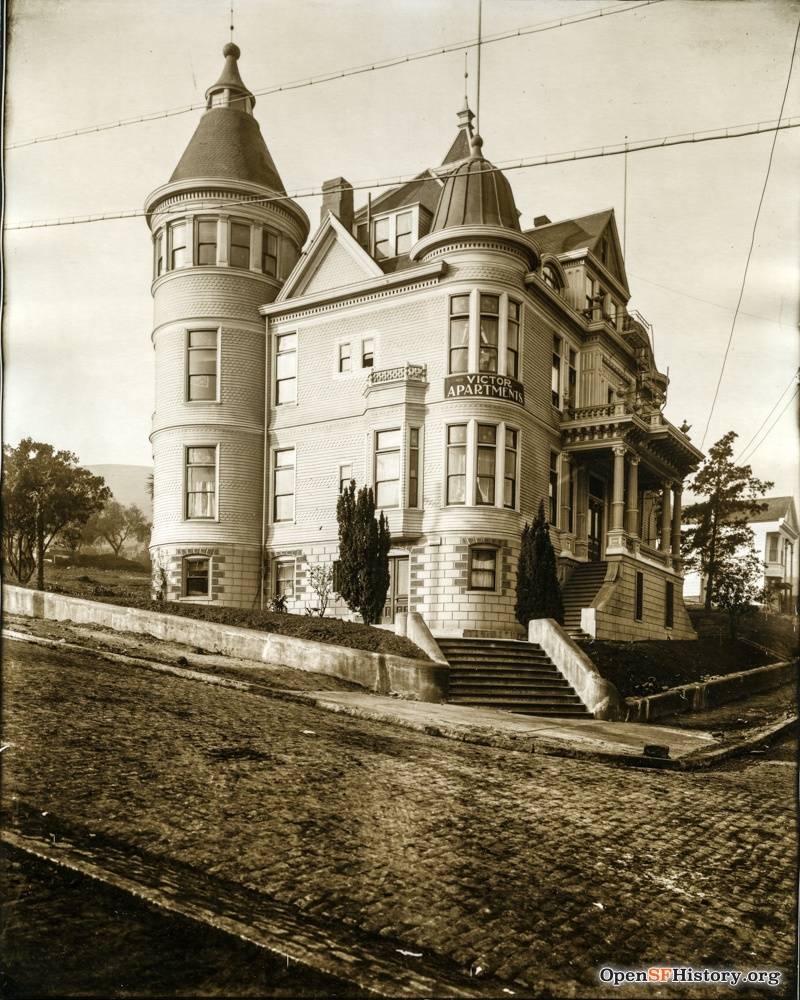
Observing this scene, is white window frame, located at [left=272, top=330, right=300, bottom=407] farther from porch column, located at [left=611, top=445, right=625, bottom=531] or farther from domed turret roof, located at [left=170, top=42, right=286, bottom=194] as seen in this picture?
porch column, located at [left=611, top=445, right=625, bottom=531]

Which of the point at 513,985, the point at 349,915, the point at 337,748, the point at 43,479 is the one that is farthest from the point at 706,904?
the point at 43,479

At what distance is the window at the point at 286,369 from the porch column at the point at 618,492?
638 centimetres

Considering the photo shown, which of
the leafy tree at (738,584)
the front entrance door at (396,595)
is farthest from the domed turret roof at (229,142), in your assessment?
the front entrance door at (396,595)

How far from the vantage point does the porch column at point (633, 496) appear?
1394 cm

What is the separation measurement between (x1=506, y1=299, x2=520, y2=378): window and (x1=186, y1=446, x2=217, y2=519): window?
23.8 feet

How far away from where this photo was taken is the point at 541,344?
55.3 ft

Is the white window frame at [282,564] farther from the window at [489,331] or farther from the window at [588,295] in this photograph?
the window at [588,295]

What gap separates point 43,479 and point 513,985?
4.15 m

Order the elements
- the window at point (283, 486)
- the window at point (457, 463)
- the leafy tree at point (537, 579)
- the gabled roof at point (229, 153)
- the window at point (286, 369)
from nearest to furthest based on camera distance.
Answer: the gabled roof at point (229, 153) < the window at point (283, 486) < the window at point (286, 369) < the window at point (457, 463) < the leafy tree at point (537, 579)

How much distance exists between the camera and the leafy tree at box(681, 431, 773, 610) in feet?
22.0

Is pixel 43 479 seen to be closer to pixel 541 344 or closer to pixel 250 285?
pixel 250 285

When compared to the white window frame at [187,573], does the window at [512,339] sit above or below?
above

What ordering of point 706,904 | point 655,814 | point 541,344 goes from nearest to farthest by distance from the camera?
point 706,904
point 655,814
point 541,344

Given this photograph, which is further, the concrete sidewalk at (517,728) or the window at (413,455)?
the window at (413,455)
